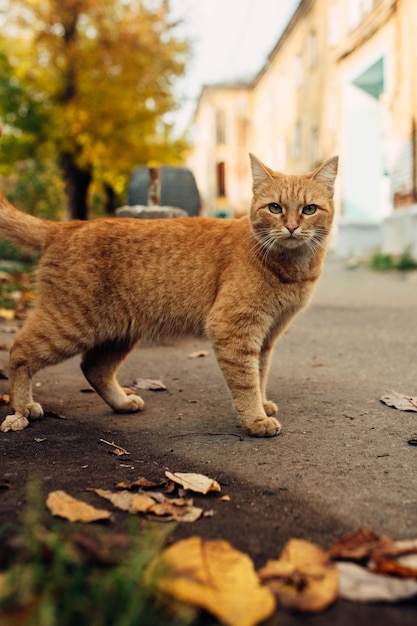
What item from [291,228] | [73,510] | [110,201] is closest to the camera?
[73,510]

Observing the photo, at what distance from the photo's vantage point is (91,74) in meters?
15.7

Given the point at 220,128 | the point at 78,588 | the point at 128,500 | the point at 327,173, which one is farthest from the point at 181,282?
the point at 220,128

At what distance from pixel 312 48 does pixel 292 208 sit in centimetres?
1911

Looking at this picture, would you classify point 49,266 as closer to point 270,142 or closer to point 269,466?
point 269,466

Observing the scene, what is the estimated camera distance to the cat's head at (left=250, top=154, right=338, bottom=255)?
3.03 metres

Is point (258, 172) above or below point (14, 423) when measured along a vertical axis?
above

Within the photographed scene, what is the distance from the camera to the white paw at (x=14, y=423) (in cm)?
279

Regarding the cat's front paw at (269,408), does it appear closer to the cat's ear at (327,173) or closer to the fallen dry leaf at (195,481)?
the fallen dry leaf at (195,481)

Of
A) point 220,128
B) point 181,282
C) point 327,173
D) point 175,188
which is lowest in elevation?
point 181,282

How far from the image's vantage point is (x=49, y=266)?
3.14m

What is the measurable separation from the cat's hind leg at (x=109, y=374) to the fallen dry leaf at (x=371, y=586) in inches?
74.2

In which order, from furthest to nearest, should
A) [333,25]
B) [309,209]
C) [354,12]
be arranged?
[333,25], [354,12], [309,209]

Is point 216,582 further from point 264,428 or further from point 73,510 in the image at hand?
point 264,428

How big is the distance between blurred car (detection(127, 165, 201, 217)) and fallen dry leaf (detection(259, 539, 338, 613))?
7.74 meters
